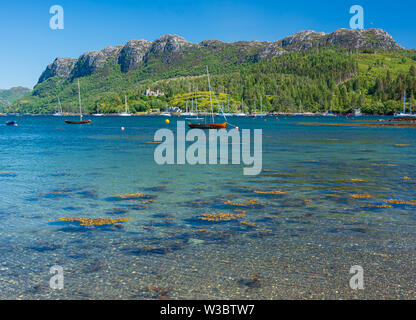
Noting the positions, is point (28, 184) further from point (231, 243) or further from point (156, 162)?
point (231, 243)

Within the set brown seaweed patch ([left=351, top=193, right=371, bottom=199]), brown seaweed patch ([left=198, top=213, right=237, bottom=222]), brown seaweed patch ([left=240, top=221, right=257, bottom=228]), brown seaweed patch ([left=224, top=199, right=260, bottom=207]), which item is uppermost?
brown seaweed patch ([left=224, top=199, right=260, bottom=207])

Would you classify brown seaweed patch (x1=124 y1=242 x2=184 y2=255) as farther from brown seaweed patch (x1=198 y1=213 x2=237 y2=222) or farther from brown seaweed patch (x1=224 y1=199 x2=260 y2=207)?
brown seaweed patch (x1=224 y1=199 x2=260 y2=207)

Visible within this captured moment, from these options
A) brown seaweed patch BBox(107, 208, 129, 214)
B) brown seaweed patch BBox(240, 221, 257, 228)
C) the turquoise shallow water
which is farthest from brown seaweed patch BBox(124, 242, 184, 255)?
brown seaweed patch BBox(107, 208, 129, 214)

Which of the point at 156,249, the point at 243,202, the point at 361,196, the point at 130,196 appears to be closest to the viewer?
the point at 156,249

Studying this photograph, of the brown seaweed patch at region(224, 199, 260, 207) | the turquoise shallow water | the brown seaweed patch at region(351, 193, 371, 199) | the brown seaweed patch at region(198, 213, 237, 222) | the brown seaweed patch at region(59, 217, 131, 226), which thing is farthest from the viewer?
the brown seaweed patch at region(351, 193, 371, 199)

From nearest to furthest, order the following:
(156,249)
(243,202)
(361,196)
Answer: (156,249), (243,202), (361,196)

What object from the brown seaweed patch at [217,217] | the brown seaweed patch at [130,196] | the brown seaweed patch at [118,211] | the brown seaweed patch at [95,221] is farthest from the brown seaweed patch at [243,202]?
the brown seaweed patch at [95,221]

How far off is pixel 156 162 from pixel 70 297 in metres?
37.2

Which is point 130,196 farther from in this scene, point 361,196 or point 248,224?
point 361,196

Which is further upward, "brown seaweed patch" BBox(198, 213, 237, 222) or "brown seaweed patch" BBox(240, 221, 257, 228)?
"brown seaweed patch" BBox(198, 213, 237, 222)

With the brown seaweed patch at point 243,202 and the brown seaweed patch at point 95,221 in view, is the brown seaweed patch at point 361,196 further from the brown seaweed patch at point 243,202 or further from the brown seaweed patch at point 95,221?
the brown seaweed patch at point 95,221

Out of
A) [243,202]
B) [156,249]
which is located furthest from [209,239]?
[243,202]
